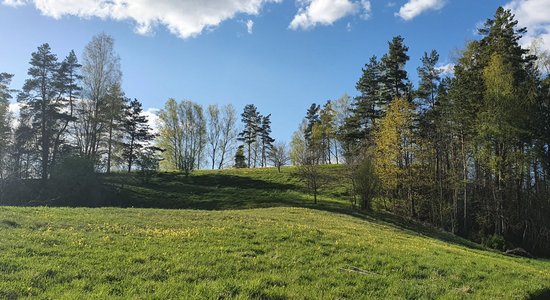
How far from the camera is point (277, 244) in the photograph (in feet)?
46.3

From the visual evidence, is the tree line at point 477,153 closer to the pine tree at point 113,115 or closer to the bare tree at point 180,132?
the pine tree at point 113,115

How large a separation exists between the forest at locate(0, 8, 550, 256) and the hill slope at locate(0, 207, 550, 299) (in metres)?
24.4

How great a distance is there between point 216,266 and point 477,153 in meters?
34.3

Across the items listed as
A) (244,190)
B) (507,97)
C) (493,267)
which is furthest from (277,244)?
(244,190)

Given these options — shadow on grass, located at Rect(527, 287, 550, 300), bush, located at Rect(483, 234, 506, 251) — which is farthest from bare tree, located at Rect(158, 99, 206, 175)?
shadow on grass, located at Rect(527, 287, 550, 300)

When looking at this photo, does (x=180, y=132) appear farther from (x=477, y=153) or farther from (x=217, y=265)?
(x=217, y=265)

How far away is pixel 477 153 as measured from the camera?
38.0m

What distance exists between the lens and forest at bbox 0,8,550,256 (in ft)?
124

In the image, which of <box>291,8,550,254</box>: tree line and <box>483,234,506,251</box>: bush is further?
<box>291,8,550,254</box>: tree line

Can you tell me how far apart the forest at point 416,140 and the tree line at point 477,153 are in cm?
13

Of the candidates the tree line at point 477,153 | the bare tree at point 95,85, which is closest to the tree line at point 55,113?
the bare tree at point 95,85

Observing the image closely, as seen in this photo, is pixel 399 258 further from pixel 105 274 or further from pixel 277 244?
pixel 105 274

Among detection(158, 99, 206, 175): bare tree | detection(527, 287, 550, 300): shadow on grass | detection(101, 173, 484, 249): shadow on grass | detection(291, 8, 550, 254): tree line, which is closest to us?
detection(527, 287, 550, 300): shadow on grass

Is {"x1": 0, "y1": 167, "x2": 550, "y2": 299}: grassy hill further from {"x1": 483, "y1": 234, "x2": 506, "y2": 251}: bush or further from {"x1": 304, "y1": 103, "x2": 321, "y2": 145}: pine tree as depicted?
{"x1": 304, "y1": 103, "x2": 321, "y2": 145}: pine tree
